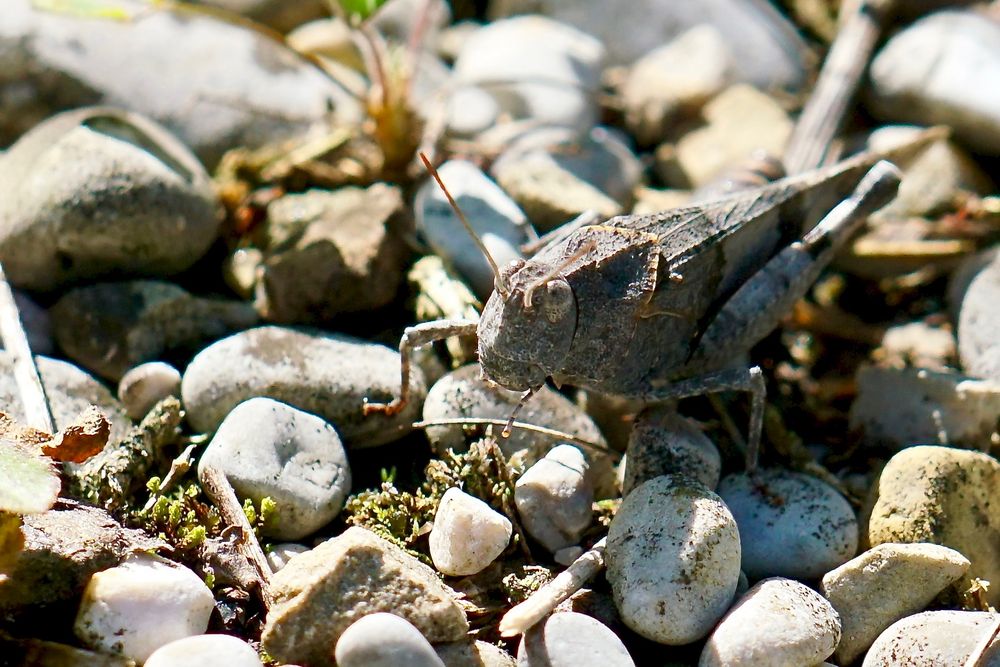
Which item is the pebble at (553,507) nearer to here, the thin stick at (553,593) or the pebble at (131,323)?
the thin stick at (553,593)

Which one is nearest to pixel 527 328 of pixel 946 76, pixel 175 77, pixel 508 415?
pixel 508 415

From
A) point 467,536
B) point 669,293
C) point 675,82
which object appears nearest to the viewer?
point 467,536

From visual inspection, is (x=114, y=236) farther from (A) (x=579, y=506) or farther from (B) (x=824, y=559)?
(B) (x=824, y=559)

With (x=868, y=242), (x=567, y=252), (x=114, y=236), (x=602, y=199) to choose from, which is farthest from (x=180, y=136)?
(x=868, y=242)

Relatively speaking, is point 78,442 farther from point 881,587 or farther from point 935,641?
point 935,641

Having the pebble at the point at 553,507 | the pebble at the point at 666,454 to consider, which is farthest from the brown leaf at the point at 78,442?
the pebble at the point at 666,454

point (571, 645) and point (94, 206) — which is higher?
point (94, 206)

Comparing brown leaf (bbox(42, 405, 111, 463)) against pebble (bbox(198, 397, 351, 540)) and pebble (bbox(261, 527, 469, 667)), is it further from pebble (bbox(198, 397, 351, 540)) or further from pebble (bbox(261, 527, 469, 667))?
pebble (bbox(261, 527, 469, 667))
